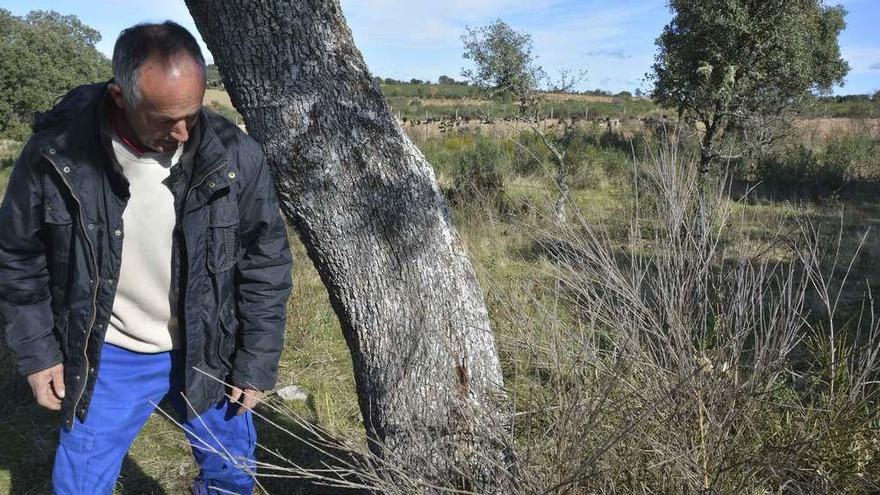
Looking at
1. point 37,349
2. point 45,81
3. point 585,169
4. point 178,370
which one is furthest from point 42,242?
point 45,81

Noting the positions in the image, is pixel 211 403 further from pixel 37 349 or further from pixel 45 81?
pixel 45 81

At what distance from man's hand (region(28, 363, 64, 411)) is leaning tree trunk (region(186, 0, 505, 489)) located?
0.84 metres

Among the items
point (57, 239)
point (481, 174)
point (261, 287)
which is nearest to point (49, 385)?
point (57, 239)

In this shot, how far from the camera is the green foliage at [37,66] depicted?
66.6 ft

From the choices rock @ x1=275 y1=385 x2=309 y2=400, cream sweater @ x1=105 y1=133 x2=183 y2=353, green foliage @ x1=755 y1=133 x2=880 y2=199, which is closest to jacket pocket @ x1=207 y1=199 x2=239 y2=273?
cream sweater @ x1=105 y1=133 x2=183 y2=353

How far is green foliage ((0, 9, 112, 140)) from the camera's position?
66.6 ft

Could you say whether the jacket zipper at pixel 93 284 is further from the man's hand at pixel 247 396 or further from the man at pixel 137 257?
the man's hand at pixel 247 396

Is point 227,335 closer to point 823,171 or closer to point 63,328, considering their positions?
point 63,328

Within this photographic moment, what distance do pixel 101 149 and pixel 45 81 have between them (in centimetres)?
2337

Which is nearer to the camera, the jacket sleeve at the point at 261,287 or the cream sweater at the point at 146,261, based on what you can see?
the cream sweater at the point at 146,261

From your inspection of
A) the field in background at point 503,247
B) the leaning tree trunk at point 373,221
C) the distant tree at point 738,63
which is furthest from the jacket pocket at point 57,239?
the distant tree at point 738,63

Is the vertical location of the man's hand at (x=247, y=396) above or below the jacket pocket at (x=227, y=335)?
below

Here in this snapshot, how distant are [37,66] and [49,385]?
2351cm

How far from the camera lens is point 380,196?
1.97 m
